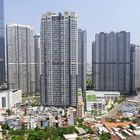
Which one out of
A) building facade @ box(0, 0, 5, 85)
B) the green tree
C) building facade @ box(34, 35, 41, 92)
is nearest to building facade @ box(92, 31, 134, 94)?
building facade @ box(34, 35, 41, 92)

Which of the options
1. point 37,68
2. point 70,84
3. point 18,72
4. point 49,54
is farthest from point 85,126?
point 37,68

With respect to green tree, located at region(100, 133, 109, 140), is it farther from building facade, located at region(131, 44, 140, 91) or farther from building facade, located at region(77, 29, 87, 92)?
building facade, located at region(131, 44, 140, 91)

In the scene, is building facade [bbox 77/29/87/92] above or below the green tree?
above

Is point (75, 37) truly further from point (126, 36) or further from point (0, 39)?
point (0, 39)

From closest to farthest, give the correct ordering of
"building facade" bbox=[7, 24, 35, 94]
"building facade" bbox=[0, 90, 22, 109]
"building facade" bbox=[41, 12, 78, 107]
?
"building facade" bbox=[41, 12, 78, 107] < "building facade" bbox=[0, 90, 22, 109] < "building facade" bbox=[7, 24, 35, 94]

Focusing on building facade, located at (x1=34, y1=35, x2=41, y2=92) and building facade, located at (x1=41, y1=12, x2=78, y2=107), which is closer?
Result: building facade, located at (x1=41, y1=12, x2=78, y2=107)

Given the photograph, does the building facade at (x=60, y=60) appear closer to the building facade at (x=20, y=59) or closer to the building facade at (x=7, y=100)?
the building facade at (x=7, y=100)
